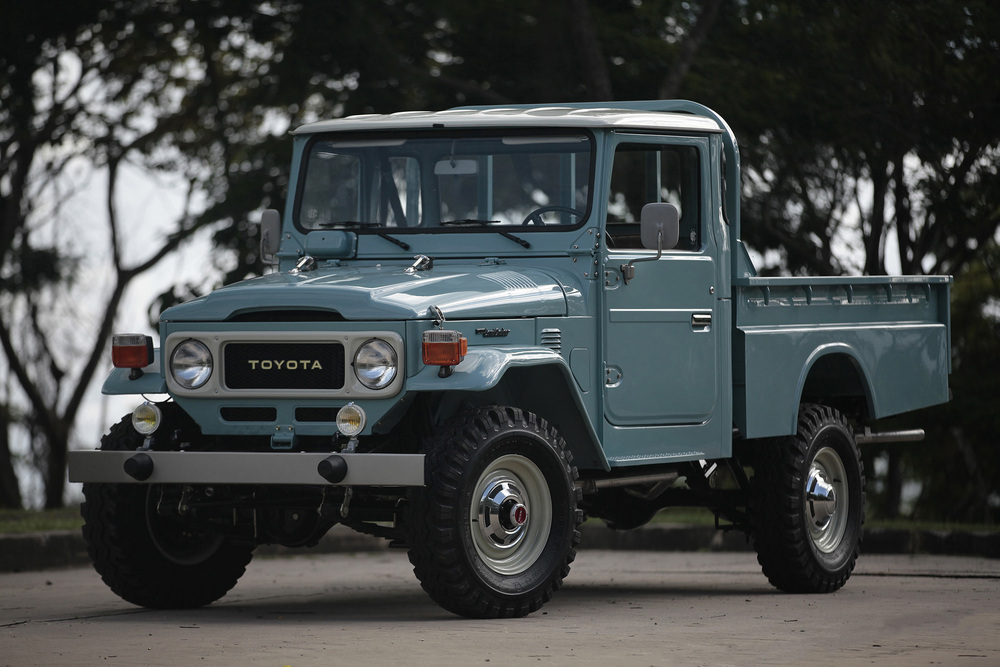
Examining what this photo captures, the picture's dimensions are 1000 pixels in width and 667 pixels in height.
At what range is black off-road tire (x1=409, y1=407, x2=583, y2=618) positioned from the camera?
24.5 ft

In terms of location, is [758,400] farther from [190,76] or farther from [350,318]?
[190,76]

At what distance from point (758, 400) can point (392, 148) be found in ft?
8.14

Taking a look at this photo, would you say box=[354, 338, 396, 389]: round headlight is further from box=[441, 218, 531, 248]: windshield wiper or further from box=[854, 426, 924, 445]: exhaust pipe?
box=[854, 426, 924, 445]: exhaust pipe

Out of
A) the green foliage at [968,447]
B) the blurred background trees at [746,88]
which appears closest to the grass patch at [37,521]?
the blurred background trees at [746,88]

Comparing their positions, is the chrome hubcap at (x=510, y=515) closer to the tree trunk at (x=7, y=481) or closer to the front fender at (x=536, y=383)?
the front fender at (x=536, y=383)

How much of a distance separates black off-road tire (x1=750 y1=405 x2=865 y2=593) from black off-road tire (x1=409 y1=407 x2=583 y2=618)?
1.73 metres

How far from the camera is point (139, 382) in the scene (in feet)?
27.3

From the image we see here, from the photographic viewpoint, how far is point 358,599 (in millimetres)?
9516

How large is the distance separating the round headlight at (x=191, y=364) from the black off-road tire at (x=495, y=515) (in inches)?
49.0

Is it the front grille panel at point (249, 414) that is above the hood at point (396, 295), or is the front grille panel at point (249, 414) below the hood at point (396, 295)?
below

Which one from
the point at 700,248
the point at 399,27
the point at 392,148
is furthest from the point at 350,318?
the point at 399,27

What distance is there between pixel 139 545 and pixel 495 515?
1.94 meters

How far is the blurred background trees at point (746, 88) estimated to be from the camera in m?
15.3

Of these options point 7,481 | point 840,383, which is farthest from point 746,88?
point 7,481
